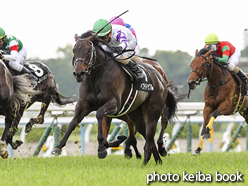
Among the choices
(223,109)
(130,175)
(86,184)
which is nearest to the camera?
(86,184)

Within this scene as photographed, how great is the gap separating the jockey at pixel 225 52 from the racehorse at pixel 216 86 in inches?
3.7

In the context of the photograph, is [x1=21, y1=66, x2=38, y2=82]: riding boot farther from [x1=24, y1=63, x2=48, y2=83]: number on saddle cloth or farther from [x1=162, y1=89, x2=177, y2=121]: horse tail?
[x1=162, y1=89, x2=177, y2=121]: horse tail

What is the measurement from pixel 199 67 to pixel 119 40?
1.96 meters

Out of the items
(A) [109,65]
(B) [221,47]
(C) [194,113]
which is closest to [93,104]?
(A) [109,65]

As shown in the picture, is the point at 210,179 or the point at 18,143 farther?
the point at 18,143

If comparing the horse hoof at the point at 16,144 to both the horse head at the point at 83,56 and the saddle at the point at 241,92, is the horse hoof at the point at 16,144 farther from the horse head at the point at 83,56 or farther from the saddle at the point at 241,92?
the saddle at the point at 241,92

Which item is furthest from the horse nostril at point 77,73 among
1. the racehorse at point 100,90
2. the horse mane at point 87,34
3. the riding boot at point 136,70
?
the riding boot at point 136,70

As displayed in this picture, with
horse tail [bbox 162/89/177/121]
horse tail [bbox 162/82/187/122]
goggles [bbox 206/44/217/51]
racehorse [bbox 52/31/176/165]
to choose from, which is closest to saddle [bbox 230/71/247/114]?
goggles [bbox 206/44/217/51]

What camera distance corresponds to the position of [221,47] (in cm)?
734

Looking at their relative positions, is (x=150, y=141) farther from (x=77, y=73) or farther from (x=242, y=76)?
(x=242, y=76)

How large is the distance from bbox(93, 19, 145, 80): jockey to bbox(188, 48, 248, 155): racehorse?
1652 mm

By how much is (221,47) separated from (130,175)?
12.5ft

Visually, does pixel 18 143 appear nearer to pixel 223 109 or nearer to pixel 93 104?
pixel 93 104

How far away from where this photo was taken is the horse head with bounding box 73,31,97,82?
4672mm
